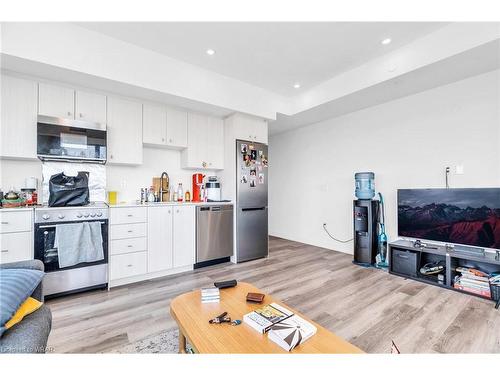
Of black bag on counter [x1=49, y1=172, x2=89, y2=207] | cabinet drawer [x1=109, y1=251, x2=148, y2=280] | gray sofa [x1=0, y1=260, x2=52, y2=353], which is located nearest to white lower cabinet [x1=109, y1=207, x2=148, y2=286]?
cabinet drawer [x1=109, y1=251, x2=148, y2=280]

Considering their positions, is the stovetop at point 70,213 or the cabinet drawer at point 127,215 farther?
the cabinet drawer at point 127,215

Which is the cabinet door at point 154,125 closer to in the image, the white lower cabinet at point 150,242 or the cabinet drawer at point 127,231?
the white lower cabinet at point 150,242

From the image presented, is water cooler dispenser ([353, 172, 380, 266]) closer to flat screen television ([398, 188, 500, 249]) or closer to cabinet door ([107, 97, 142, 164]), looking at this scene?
flat screen television ([398, 188, 500, 249])

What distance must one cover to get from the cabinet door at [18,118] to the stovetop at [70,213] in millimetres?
652

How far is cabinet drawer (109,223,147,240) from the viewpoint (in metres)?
2.66

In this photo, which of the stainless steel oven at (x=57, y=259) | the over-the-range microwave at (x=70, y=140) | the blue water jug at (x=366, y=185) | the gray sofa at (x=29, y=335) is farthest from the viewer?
the blue water jug at (x=366, y=185)

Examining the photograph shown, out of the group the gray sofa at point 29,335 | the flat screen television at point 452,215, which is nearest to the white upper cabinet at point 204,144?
the gray sofa at point 29,335

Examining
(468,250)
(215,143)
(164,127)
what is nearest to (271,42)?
(215,143)

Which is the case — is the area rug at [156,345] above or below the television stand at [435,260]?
below

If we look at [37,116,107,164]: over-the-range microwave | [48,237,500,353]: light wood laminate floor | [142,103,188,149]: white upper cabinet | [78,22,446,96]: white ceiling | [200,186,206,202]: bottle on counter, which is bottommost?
[48,237,500,353]: light wood laminate floor

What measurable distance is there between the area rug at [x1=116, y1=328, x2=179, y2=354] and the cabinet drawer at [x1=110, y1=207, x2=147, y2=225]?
57.1 inches

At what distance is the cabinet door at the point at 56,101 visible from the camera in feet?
8.26

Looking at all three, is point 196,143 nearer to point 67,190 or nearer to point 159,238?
point 159,238
